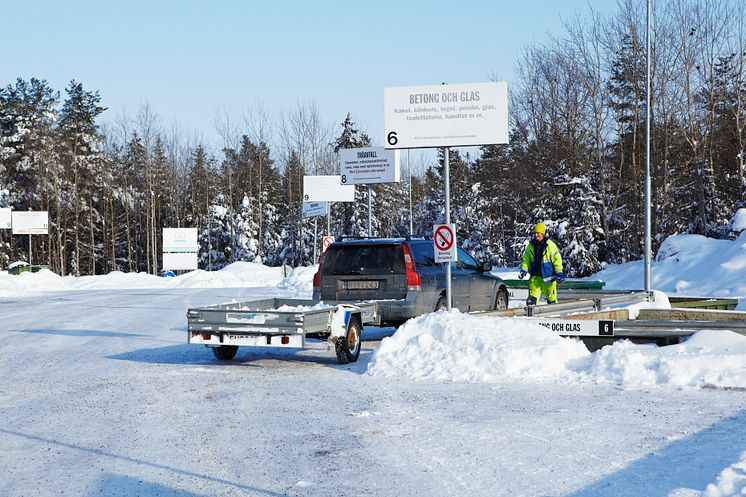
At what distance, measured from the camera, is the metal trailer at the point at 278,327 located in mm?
10898

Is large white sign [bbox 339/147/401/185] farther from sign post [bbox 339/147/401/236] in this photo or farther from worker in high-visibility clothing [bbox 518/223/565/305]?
worker in high-visibility clothing [bbox 518/223/565/305]

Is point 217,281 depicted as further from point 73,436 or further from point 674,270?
point 73,436

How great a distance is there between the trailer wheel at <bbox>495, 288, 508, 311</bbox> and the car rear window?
430 centimetres

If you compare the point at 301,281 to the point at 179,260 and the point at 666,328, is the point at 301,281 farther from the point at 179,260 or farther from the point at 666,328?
the point at 666,328

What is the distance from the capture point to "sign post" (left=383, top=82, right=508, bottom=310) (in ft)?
49.4

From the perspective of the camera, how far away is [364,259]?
13711 mm

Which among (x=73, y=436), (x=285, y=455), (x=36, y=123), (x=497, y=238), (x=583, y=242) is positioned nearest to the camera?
(x=285, y=455)

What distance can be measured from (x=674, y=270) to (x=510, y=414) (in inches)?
950

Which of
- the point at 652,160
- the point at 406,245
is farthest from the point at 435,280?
the point at 652,160

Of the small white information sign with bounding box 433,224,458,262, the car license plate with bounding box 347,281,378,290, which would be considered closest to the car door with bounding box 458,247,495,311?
the small white information sign with bounding box 433,224,458,262

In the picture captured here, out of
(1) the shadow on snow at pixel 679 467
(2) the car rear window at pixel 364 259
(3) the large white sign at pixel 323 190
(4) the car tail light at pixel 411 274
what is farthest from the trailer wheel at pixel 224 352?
→ (3) the large white sign at pixel 323 190

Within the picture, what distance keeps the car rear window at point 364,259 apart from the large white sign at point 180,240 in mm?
45122

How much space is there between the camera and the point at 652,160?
150 feet

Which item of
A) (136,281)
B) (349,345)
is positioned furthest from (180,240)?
(349,345)
